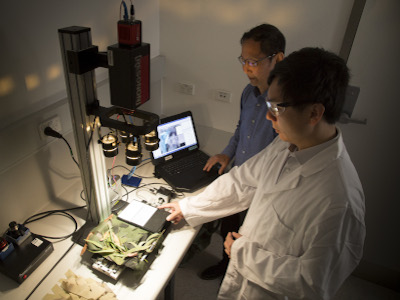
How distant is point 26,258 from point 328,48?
1907 millimetres

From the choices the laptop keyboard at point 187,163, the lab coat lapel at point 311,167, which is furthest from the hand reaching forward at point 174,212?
the lab coat lapel at point 311,167

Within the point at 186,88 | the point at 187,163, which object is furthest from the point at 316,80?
the point at 186,88

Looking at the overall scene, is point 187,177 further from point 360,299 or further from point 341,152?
point 360,299

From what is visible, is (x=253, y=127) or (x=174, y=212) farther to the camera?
(x=253, y=127)

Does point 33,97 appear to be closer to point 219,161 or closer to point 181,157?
point 181,157

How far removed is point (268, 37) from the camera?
1.42m

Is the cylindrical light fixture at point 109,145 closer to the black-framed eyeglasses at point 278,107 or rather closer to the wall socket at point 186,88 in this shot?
the black-framed eyeglasses at point 278,107

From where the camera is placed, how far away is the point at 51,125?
4.46ft

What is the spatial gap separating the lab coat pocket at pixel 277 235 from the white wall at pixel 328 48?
1.07 metres

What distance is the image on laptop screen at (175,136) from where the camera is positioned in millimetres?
1849

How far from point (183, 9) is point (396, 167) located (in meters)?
1.75

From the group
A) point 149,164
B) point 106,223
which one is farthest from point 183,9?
point 106,223

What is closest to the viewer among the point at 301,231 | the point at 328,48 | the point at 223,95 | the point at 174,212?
the point at 301,231

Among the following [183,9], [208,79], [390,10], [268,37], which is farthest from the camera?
[208,79]
